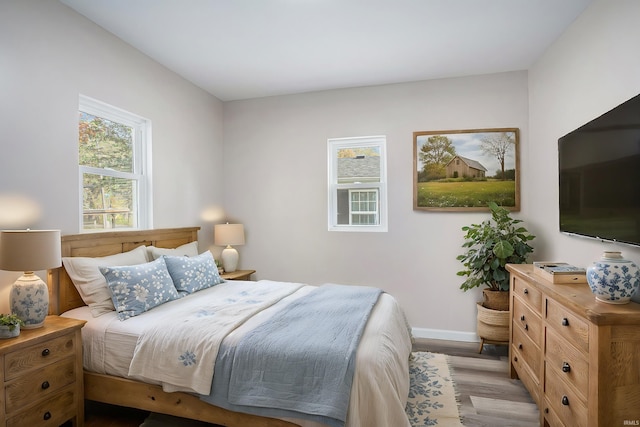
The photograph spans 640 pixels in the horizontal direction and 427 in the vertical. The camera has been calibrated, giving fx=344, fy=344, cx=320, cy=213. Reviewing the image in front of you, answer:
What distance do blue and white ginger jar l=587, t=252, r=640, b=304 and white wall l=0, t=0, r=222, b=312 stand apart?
325 centimetres

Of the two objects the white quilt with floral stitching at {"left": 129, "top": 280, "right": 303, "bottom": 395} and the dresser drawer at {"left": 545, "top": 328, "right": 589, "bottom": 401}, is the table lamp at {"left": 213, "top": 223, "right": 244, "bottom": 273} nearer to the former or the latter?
the white quilt with floral stitching at {"left": 129, "top": 280, "right": 303, "bottom": 395}

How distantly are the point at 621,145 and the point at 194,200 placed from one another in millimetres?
3598

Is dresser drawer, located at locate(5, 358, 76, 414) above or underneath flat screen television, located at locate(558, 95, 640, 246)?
underneath

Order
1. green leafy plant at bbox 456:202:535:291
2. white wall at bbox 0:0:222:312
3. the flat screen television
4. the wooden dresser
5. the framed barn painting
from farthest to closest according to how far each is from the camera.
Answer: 1. the framed barn painting
2. green leafy plant at bbox 456:202:535:291
3. white wall at bbox 0:0:222:312
4. the flat screen television
5. the wooden dresser

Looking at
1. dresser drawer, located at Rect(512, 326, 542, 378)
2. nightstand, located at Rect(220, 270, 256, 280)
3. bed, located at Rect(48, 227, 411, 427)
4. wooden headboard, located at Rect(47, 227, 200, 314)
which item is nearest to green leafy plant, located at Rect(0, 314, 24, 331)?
bed, located at Rect(48, 227, 411, 427)

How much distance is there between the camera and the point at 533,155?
3.33 m

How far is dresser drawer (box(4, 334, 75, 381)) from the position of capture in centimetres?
171

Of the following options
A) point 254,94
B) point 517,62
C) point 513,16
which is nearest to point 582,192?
point 513,16

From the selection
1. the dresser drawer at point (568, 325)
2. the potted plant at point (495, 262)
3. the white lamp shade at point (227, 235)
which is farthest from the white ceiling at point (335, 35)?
the dresser drawer at point (568, 325)

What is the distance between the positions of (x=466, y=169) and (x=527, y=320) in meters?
1.67

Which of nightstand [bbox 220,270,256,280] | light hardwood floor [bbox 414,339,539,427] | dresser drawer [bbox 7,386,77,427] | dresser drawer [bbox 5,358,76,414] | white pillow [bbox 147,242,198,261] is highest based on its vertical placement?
white pillow [bbox 147,242,198,261]

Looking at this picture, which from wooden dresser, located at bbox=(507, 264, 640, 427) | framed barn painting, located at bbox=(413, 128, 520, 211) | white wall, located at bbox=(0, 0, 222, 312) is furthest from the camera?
framed barn painting, located at bbox=(413, 128, 520, 211)

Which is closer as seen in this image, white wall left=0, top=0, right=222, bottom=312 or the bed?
the bed

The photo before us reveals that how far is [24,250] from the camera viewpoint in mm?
1887
